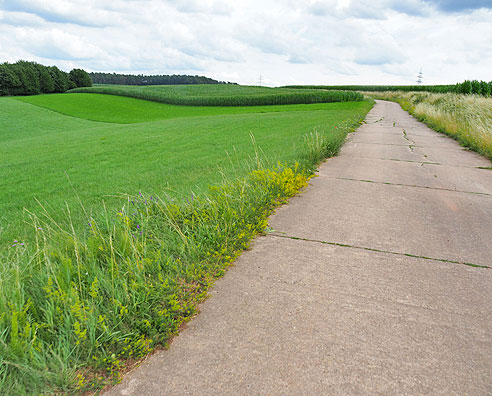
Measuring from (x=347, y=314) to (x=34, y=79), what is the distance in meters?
89.8

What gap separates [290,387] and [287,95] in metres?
51.4

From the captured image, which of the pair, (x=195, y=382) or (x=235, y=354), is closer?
(x=195, y=382)

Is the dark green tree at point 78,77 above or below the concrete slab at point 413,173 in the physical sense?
above

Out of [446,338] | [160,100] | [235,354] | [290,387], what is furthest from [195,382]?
[160,100]

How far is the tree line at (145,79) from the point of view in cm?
11562

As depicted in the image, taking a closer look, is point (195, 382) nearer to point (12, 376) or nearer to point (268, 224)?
point (12, 376)

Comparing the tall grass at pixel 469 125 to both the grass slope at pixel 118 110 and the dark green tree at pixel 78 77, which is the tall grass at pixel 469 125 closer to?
the grass slope at pixel 118 110

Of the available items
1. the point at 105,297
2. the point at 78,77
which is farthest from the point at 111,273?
the point at 78,77

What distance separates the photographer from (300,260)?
133 inches

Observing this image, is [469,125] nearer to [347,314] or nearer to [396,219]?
[396,219]

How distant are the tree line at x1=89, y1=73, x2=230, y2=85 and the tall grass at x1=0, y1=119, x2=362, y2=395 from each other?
116488 millimetres

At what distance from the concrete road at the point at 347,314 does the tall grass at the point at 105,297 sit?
0.16 m

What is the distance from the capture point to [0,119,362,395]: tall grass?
1979 millimetres

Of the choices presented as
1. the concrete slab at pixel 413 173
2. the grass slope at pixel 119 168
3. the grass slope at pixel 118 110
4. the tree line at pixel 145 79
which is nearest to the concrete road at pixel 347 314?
the concrete slab at pixel 413 173
